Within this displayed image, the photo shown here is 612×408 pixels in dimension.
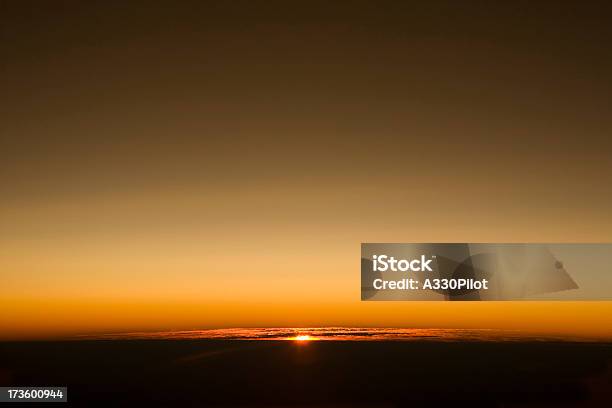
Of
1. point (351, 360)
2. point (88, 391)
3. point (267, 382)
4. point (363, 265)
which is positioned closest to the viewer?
point (363, 265)

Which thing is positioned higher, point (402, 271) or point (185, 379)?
point (402, 271)

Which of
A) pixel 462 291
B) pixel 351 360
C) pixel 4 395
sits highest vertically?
pixel 462 291

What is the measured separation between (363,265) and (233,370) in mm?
77944

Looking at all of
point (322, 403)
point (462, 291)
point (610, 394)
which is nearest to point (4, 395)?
point (462, 291)

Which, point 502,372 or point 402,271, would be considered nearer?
point 402,271

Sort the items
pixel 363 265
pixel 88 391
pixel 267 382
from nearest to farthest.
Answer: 1. pixel 363 265
2. pixel 88 391
3. pixel 267 382

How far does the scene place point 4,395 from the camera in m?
26.1

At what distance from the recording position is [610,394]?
6044 cm

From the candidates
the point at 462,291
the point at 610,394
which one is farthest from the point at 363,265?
the point at 610,394

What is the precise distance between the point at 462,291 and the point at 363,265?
564 centimetres

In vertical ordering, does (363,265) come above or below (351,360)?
above

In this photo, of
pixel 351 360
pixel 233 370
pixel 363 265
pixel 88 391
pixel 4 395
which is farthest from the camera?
pixel 351 360

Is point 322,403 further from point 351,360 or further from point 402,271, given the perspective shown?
point 351,360

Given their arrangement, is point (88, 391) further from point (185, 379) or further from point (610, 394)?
point (610, 394)
